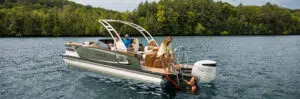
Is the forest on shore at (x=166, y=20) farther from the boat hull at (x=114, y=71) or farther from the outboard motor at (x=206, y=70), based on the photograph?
the outboard motor at (x=206, y=70)

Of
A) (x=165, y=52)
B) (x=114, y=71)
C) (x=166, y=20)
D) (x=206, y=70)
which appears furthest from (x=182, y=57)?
(x=166, y=20)

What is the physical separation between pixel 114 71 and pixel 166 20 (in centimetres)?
8197

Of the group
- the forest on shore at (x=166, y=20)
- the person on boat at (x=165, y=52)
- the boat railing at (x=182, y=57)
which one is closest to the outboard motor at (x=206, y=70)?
the boat railing at (x=182, y=57)

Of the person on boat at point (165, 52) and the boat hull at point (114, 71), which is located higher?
the person on boat at point (165, 52)

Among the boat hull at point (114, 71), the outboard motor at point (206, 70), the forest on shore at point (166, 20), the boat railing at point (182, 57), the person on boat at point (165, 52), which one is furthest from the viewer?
the forest on shore at point (166, 20)

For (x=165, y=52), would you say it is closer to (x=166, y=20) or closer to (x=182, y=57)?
(x=182, y=57)

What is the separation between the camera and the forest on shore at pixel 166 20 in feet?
273

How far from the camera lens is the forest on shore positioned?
8306 cm

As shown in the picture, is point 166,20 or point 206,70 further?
point 166,20

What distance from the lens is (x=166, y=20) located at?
315 ft

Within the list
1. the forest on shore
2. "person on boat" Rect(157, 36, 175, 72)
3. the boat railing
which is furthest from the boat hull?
the forest on shore

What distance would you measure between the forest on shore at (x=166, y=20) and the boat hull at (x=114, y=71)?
2426 inches

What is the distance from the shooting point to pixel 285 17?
112062 millimetres

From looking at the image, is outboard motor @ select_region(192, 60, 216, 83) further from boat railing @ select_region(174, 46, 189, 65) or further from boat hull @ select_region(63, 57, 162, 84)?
boat hull @ select_region(63, 57, 162, 84)
